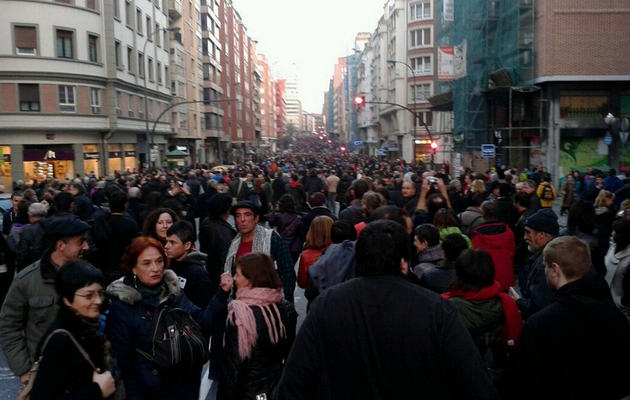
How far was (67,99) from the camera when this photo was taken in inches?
1329

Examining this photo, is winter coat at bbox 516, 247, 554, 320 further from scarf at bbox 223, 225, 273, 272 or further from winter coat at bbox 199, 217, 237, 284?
winter coat at bbox 199, 217, 237, 284

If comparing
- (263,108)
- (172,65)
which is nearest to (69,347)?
(172,65)

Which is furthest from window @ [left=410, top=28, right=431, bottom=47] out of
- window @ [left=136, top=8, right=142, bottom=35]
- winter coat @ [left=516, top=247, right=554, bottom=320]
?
winter coat @ [left=516, top=247, right=554, bottom=320]

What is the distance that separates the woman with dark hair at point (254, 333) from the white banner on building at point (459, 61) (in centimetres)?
3480

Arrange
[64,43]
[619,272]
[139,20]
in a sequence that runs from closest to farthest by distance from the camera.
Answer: [619,272], [64,43], [139,20]

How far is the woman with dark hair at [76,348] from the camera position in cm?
285

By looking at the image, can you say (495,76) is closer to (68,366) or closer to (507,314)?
(507,314)

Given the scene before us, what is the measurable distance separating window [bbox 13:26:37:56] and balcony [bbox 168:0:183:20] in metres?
20.5

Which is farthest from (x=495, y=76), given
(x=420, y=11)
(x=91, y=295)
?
(x=420, y=11)

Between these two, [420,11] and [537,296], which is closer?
[537,296]

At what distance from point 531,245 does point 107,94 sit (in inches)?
1364

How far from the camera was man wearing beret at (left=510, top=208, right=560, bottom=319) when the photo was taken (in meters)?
4.41

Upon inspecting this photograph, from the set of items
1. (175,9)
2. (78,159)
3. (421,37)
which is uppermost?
(175,9)

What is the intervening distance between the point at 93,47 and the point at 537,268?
35146mm
